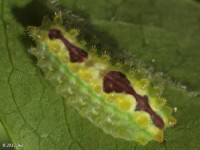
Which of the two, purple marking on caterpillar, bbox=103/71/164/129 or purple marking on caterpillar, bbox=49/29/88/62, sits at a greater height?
purple marking on caterpillar, bbox=49/29/88/62

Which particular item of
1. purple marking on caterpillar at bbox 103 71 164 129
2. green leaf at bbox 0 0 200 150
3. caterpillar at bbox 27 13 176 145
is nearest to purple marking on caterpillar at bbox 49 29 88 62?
caterpillar at bbox 27 13 176 145

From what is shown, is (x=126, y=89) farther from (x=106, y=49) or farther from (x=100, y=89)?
(x=106, y=49)

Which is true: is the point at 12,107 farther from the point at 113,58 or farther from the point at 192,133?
the point at 192,133

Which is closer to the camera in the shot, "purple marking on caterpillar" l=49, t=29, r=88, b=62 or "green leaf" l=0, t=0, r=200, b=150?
"green leaf" l=0, t=0, r=200, b=150

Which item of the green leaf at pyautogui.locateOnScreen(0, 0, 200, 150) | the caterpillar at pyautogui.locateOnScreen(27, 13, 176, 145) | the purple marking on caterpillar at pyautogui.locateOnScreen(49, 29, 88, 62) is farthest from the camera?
the purple marking on caterpillar at pyautogui.locateOnScreen(49, 29, 88, 62)

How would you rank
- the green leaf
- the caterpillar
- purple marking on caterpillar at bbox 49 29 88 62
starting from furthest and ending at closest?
purple marking on caterpillar at bbox 49 29 88 62 → the caterpillar → the green leaf

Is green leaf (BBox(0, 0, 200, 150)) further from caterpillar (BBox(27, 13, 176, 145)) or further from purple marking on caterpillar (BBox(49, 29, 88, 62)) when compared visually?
purple marking on caterpillar (BBox(49, 29, 88, 62))
